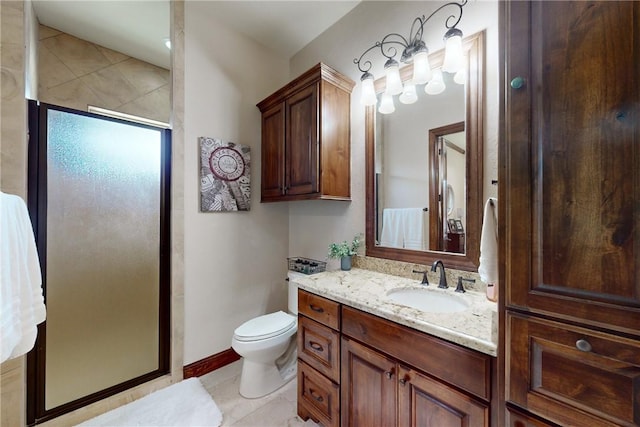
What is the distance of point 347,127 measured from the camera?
1987 mm

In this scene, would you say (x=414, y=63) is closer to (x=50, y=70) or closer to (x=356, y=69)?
(x=356, y=69)

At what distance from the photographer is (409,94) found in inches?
64.7

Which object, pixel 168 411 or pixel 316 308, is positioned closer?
pixel 316 308

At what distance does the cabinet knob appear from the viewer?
0.73m

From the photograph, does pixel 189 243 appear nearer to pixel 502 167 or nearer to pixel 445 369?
pixel 445 369

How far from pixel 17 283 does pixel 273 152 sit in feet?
5.57

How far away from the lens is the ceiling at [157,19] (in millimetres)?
1991

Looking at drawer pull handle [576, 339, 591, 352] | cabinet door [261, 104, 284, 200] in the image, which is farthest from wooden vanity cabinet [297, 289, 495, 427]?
cabinet door [261, 104, 284, 200]

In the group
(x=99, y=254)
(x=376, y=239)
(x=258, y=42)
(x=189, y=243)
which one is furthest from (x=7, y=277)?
(x=258, y=42)

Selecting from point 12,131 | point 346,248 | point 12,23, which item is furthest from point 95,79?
point 346,248

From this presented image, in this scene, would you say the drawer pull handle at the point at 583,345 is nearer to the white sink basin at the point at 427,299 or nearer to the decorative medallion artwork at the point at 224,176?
the white sink basin at the point at 427,299

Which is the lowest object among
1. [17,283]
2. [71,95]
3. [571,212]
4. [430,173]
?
[17,283]

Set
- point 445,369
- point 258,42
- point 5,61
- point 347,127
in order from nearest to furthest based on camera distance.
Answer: point 445,369
point 5,61
point 347,127
point 258,42

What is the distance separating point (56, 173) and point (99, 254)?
22.2 inches
